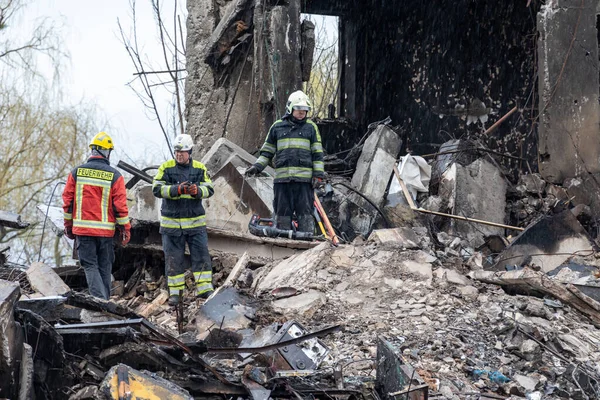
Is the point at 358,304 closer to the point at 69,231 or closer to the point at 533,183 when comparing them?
the point at 69,231

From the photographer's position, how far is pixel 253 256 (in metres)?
8.62

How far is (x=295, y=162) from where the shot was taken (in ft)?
28.0

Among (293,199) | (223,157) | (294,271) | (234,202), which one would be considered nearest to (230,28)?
(223,157)

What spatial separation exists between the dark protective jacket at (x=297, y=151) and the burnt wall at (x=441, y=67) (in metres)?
5.26

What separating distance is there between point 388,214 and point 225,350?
5.58 m

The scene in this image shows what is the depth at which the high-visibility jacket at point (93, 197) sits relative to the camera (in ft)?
23.4

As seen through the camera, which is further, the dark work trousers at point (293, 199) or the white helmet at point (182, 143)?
the dark work trousers at point (293, 199)

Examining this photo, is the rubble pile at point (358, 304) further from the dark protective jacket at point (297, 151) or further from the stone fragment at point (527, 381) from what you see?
the dark protective jacket at point (297, 151)

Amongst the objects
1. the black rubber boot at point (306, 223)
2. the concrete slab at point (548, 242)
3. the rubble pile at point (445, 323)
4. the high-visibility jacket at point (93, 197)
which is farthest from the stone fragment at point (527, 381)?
the high-visibility jacket at point (93, 197)

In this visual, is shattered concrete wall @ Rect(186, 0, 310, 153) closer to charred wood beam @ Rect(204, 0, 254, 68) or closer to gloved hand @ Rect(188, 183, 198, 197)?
charred wood beam @ Rect(204, 0, 254, 68)

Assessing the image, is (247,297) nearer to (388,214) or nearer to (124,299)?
(124,299)

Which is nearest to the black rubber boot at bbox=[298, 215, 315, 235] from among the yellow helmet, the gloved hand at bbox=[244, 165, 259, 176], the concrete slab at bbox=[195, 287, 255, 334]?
the gloved hand at bbox=[244, 165, 259, 176]

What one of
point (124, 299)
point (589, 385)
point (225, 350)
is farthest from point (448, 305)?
point (124, 299)

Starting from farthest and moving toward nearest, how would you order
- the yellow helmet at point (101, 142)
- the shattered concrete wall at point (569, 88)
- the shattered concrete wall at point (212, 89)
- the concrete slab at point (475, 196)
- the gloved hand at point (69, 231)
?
the shattered concrete wall at point (212, 89)
the concrete slab at point (475, 196)
the shattered concrete wall at point (569, 88)
the gloved hand at point (69, 231)
the yellow helmet at point (101, 142)
